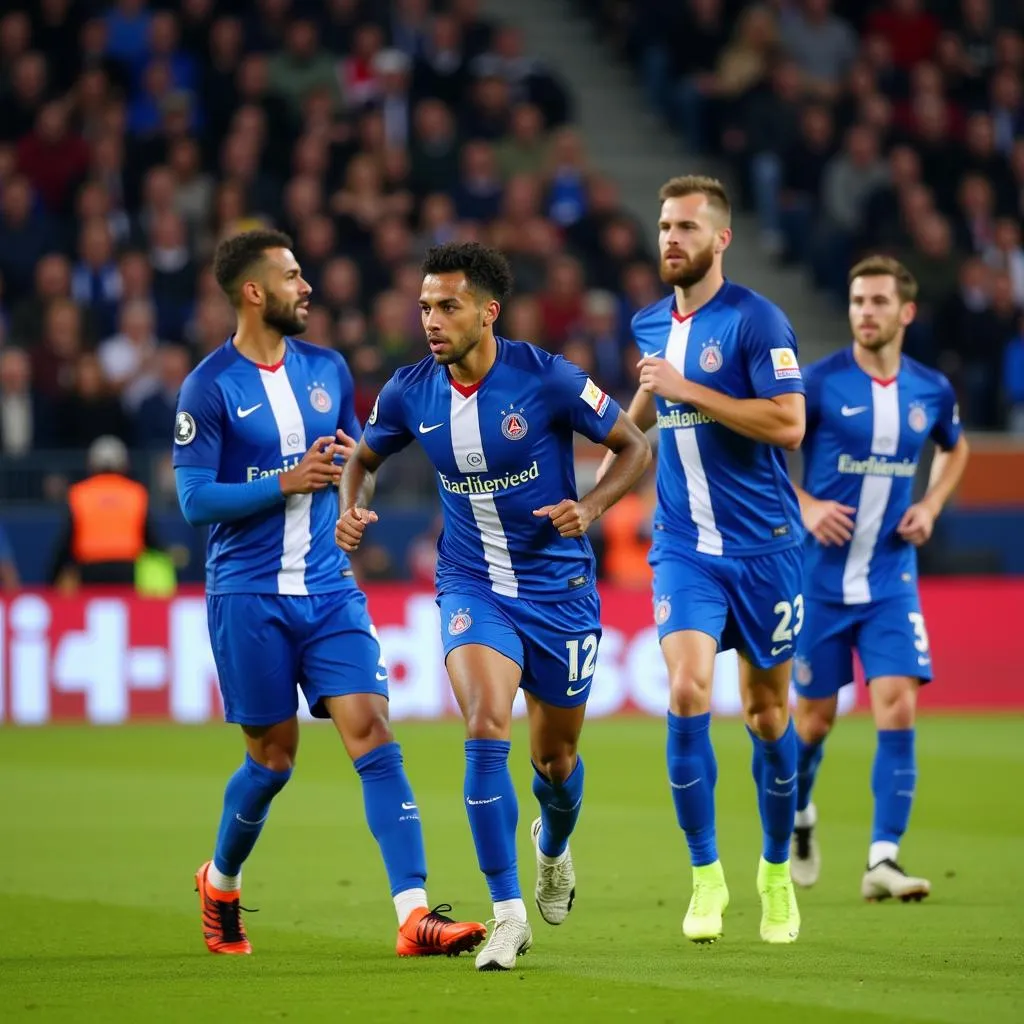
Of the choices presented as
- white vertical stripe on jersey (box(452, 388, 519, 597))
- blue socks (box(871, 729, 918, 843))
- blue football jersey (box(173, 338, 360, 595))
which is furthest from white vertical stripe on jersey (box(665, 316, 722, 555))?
blue socks (box(871, 729, 918, 843))

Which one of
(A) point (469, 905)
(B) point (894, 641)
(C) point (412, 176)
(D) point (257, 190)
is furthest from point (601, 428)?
(C) point (412, 176)

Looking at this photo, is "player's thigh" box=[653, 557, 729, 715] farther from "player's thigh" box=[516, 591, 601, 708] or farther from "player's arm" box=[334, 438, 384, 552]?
"player's arm" box=[334, 438, 384, 552]

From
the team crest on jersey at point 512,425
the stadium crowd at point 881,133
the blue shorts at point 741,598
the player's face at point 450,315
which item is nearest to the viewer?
the player's face at point 450,315

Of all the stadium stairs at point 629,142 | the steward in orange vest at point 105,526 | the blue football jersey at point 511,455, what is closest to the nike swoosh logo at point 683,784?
the blue football jersey at point 511,455

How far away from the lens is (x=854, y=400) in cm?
919

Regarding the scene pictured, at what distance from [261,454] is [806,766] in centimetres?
298

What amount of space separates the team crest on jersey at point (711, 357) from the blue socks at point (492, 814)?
1782 millimetres

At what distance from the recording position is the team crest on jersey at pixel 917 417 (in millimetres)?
9242

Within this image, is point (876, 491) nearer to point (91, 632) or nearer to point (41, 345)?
point (91, 632)

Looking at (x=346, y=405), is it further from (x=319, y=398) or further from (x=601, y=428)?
(x=601, y=428)

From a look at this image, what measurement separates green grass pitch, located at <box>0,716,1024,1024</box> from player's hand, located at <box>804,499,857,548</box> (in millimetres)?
1509

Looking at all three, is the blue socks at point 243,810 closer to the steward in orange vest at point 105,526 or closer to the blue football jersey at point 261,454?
the blue football jersey at point 261,454

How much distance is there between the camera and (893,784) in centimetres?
878

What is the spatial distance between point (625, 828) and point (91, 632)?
6354 millimetres
